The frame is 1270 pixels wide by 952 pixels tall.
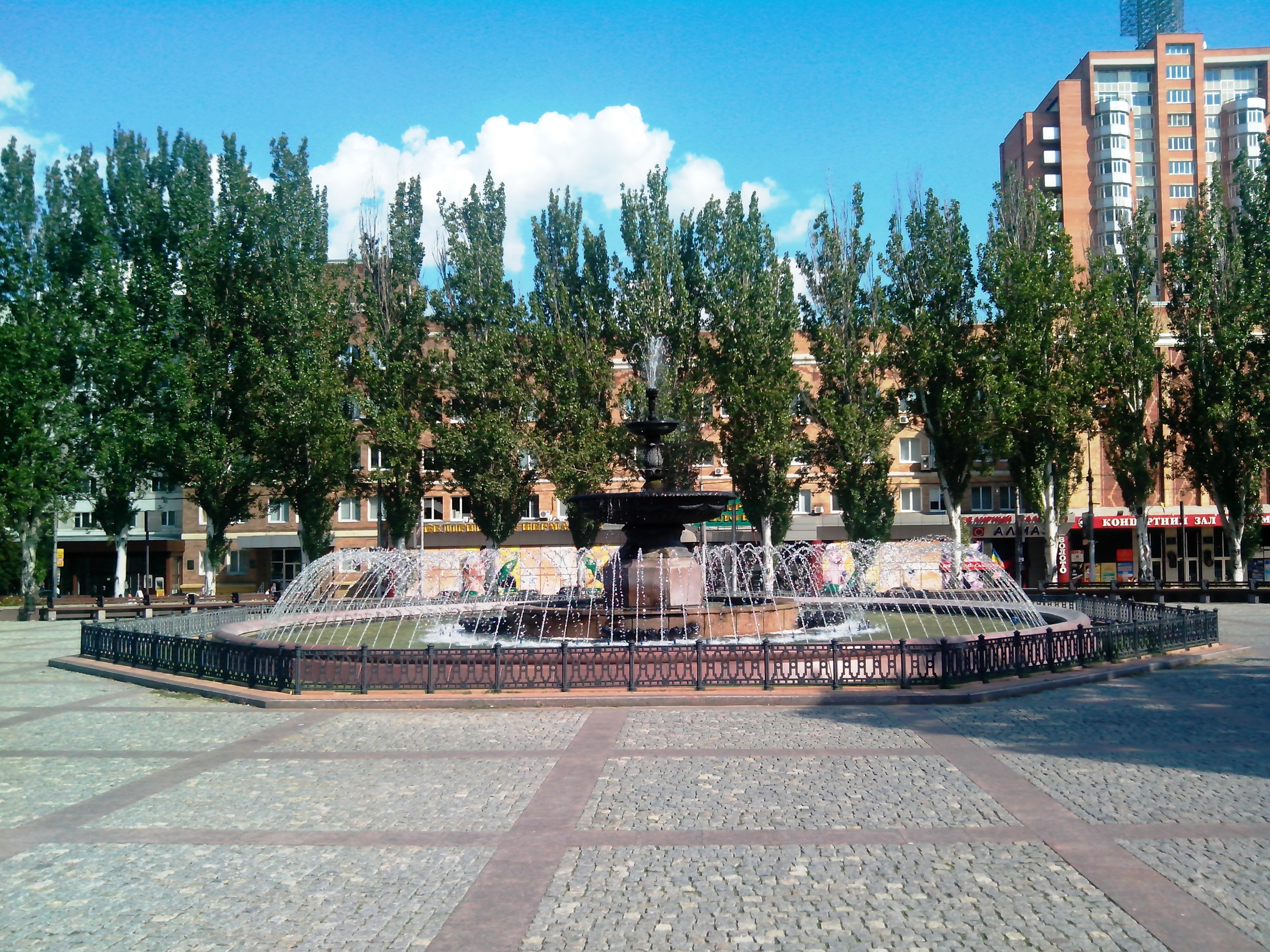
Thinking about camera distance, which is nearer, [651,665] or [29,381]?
[651,665]

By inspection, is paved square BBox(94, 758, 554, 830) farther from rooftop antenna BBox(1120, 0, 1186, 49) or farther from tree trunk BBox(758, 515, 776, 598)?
rooftop antenna BBox(1120, 0, 1186, 49)

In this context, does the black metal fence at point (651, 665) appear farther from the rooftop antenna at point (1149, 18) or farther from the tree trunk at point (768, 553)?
the rooftop antenna at point (1149, 18)

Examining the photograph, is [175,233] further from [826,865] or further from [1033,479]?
[826,865]

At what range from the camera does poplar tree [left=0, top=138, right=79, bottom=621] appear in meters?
33.2

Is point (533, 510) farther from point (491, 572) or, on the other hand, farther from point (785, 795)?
point (785, 795)

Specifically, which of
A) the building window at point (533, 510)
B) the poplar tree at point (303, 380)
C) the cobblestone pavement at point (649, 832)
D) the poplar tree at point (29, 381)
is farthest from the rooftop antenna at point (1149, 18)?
the cobblestone pavement at point (649, 832)

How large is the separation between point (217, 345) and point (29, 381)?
20.6ft

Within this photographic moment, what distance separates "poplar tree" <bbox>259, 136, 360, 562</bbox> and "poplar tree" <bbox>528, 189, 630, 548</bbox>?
7.56 m

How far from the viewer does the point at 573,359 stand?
127ft

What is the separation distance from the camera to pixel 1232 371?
37531 millimetres

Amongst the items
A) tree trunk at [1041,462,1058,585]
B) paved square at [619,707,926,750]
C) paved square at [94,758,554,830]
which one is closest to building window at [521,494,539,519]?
tree trunk at [1041,462,1058,585]

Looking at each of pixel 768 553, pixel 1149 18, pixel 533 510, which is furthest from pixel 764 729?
pixel 1149 18

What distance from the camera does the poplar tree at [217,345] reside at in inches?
1412

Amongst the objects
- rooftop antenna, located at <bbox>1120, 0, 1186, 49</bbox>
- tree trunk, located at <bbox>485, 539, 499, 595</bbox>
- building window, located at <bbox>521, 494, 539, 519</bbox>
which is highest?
rooftop antenna, located at <bbox>1120, 0, 1186, 49</bbox>
